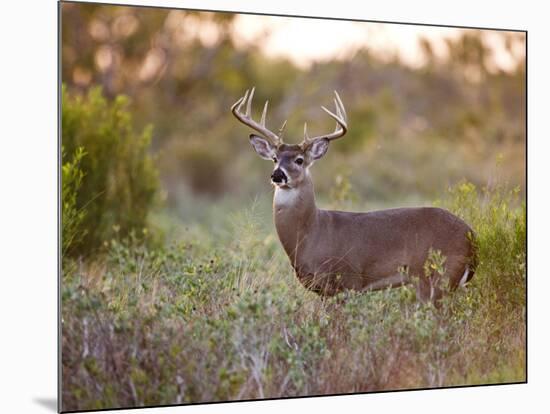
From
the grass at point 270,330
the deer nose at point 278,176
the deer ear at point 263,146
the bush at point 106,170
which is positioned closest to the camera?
the grass at point 270,330

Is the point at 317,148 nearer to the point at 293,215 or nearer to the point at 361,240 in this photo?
the point at 293,215

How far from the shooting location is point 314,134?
17406 millimetres

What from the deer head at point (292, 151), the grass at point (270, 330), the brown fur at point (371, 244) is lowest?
the grass at point (270, 330)

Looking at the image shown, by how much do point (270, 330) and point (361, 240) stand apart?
50.5 inches

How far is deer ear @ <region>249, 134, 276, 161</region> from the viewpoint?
8.59 m

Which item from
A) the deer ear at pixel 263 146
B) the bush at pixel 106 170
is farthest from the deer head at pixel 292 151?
the bush at pixel 106 170

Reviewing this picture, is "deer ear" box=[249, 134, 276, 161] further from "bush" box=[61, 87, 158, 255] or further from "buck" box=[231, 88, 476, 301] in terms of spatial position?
"bush" box=[61, 87, 158, 255]

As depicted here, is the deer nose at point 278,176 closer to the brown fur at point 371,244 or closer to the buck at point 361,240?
the buck at point 361,240

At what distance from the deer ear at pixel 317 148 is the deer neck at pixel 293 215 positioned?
192 mm

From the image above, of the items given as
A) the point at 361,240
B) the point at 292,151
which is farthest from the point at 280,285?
the point at 292,151

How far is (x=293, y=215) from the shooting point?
839cm

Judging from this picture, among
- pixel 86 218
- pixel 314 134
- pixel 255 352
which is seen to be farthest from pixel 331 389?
pixel 314 134

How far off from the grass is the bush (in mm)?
1652

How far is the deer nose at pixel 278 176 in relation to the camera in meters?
8.13
